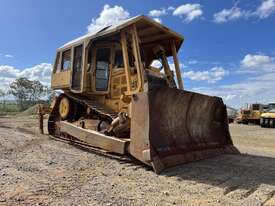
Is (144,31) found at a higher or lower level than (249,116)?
higher

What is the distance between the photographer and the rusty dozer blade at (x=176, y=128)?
19.1 ft

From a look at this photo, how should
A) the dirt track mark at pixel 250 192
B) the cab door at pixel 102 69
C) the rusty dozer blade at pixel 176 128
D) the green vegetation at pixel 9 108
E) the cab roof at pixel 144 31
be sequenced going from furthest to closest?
the green vegetation at pixel 9 108 → the cab door at pixel 102 69 → the cab roof at pixel 144 31 → the rusty dozer blade at pixel 176 128 → the dirt track mark at pixel 250 192

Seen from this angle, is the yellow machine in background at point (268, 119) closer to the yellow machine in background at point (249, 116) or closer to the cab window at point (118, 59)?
the yellow machine in background at point (249, 116)

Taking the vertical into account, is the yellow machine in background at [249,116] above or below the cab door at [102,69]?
below

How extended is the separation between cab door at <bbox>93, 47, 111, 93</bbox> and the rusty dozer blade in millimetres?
2286

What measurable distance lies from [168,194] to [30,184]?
1.89 meters

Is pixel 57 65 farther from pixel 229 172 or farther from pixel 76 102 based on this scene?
pixel 229 172

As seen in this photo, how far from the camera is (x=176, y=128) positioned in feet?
22.0

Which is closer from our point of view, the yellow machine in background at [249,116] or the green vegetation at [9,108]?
the yellow machine in background at [249,116]

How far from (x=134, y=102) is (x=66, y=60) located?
409 cm

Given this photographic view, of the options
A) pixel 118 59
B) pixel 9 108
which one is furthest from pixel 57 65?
pixel 9 108

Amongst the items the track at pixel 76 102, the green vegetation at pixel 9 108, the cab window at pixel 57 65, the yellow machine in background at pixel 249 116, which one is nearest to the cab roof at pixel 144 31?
the cab window at pixel 57 65

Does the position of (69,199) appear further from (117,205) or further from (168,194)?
(168,194)

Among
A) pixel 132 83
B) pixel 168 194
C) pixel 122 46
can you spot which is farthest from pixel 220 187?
pixel 122 46
